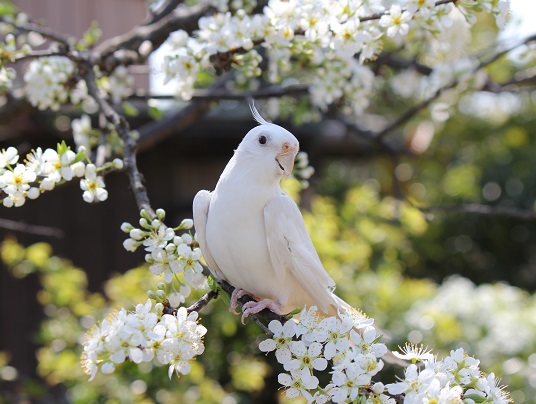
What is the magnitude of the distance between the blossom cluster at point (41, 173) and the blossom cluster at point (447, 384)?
32.7 inches

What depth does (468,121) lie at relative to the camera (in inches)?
398

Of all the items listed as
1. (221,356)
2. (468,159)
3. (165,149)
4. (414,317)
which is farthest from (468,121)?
(221,356)

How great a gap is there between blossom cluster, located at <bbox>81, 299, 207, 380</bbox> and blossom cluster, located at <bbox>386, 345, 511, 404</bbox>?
42 centimetres

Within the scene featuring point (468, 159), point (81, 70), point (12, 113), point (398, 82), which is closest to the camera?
point (81, 70)

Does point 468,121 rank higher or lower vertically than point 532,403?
lower

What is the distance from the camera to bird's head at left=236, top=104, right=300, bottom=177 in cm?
159

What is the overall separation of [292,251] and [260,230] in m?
0.10

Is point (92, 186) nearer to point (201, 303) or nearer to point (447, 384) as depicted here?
point (201, 303)

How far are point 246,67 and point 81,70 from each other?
0.55 metres

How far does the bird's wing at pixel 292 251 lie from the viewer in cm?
168

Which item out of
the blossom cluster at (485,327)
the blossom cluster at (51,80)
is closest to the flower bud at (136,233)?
the blossom cluster at (51,80)

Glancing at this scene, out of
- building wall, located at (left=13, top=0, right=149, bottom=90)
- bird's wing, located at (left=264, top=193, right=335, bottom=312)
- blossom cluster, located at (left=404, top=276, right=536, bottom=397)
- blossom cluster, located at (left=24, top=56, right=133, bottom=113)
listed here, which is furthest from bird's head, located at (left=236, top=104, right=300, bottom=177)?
building wall, located at (left=13, top=0, right=149, bottom=90)

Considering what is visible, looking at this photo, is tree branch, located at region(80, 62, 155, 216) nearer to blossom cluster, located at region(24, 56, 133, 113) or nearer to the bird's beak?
the bird's beak

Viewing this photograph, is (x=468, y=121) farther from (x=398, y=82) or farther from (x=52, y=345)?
(x=52, y=345)
